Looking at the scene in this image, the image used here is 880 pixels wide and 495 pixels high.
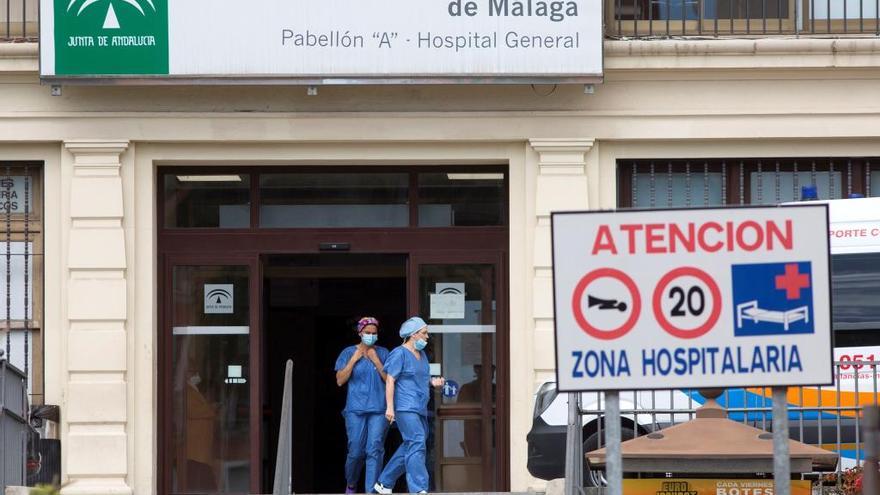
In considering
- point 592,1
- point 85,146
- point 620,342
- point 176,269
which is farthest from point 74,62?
point 620,342

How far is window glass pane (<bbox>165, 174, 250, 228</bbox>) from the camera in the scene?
54.3 ft

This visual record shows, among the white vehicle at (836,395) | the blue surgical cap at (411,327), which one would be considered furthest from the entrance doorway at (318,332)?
the white vehicle at (836,395)

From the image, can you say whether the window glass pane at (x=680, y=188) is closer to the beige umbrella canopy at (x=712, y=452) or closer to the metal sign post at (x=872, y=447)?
the beige umbrella canopy at (x=712, y=452)

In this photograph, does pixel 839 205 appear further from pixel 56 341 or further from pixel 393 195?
pixel 56 341

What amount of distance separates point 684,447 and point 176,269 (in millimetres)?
8270

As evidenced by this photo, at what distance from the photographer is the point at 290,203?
54.6 ft

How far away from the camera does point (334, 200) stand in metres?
16.7

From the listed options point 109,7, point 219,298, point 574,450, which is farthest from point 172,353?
point 574,450

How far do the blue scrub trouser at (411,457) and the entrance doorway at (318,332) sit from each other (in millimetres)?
2544

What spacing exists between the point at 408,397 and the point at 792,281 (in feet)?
27.6

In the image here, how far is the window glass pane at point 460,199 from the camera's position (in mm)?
16562

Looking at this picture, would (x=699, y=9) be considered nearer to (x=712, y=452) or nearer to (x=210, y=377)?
(x=210, y=377)

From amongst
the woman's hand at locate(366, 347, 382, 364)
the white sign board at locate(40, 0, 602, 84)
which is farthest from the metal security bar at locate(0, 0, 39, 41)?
the woman's hand at locate(366, 347, 382, 364)

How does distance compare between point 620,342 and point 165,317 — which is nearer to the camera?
point 620,342
